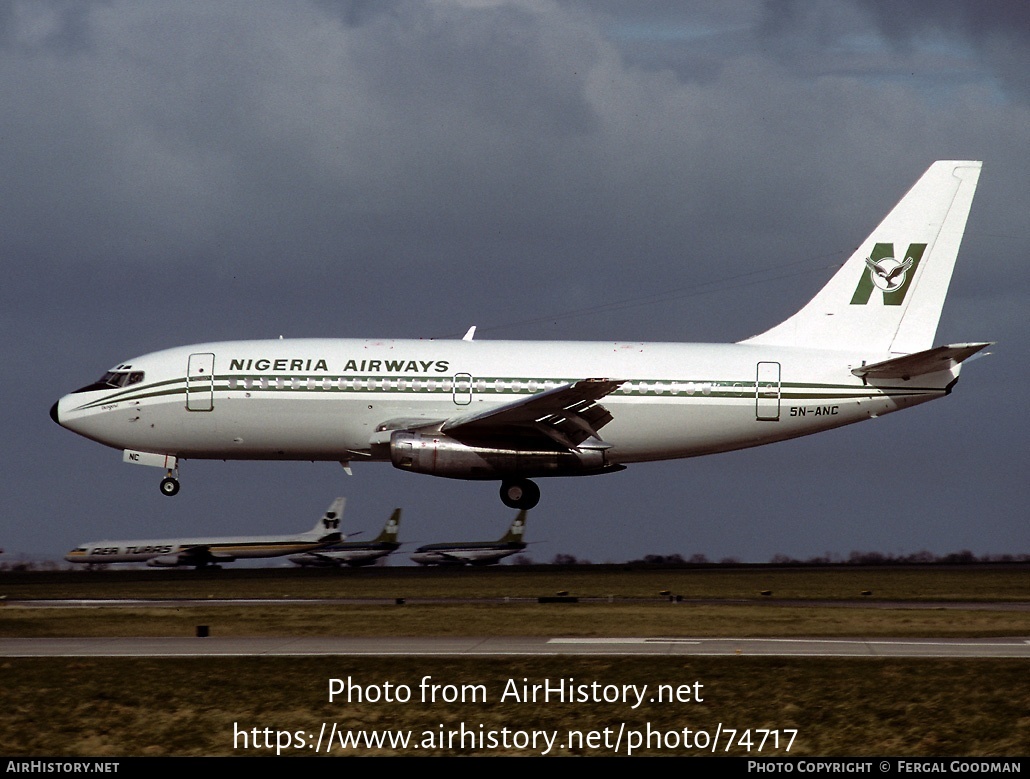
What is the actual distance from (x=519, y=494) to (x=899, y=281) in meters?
14.6

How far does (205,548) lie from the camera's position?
287 feet

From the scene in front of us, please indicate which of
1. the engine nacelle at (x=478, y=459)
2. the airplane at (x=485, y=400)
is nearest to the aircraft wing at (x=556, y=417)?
the airplane at (x=485, y=400)

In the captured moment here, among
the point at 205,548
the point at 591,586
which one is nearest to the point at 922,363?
the point at 591,586

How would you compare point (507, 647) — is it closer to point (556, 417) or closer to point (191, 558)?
point (556, 417)

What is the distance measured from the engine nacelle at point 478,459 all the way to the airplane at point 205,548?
156 ft

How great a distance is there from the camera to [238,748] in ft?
68.2

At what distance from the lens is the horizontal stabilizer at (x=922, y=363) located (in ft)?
135

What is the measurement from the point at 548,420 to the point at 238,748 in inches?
886

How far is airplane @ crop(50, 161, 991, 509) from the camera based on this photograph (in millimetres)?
42688

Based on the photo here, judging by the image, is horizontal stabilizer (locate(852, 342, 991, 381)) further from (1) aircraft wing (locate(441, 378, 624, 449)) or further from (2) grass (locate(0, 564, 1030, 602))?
(1) aircraft wing (locate(441, 378, 624, 449))

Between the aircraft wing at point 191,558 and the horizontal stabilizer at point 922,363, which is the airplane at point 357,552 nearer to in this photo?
the aircraft wing at point 191,558
